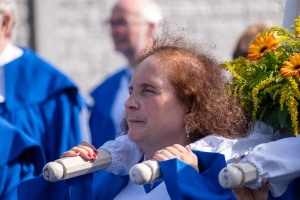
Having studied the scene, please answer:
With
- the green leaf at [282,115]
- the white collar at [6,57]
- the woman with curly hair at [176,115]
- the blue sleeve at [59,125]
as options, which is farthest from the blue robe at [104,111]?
the green leaf at [282,115]

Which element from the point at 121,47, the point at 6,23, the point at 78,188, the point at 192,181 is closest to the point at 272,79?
the point at 192,181

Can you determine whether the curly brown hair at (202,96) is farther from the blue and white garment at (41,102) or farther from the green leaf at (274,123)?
the blue and white garment at (41,102)

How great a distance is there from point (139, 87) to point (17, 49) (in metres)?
1.79

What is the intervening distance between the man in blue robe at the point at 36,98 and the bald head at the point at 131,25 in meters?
0.71

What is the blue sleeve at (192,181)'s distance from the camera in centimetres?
232

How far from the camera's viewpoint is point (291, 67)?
2516 mm

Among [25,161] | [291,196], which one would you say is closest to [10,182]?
[25,161]

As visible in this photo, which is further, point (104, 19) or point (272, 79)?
point (104, 19)

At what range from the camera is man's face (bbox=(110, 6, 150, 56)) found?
4836mm

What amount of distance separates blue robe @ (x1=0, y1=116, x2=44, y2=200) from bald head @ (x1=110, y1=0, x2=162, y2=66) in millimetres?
1275

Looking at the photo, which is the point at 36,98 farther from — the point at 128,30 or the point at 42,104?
the point at 128,30

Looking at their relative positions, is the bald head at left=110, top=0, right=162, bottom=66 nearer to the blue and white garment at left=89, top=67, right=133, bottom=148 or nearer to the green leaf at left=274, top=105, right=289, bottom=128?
the blue and white garment at left=89, top=67, right=133, bottom=148

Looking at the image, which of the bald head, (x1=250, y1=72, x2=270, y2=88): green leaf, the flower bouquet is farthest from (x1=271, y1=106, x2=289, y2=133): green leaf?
the bald head

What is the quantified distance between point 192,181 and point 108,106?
243 centimetres
